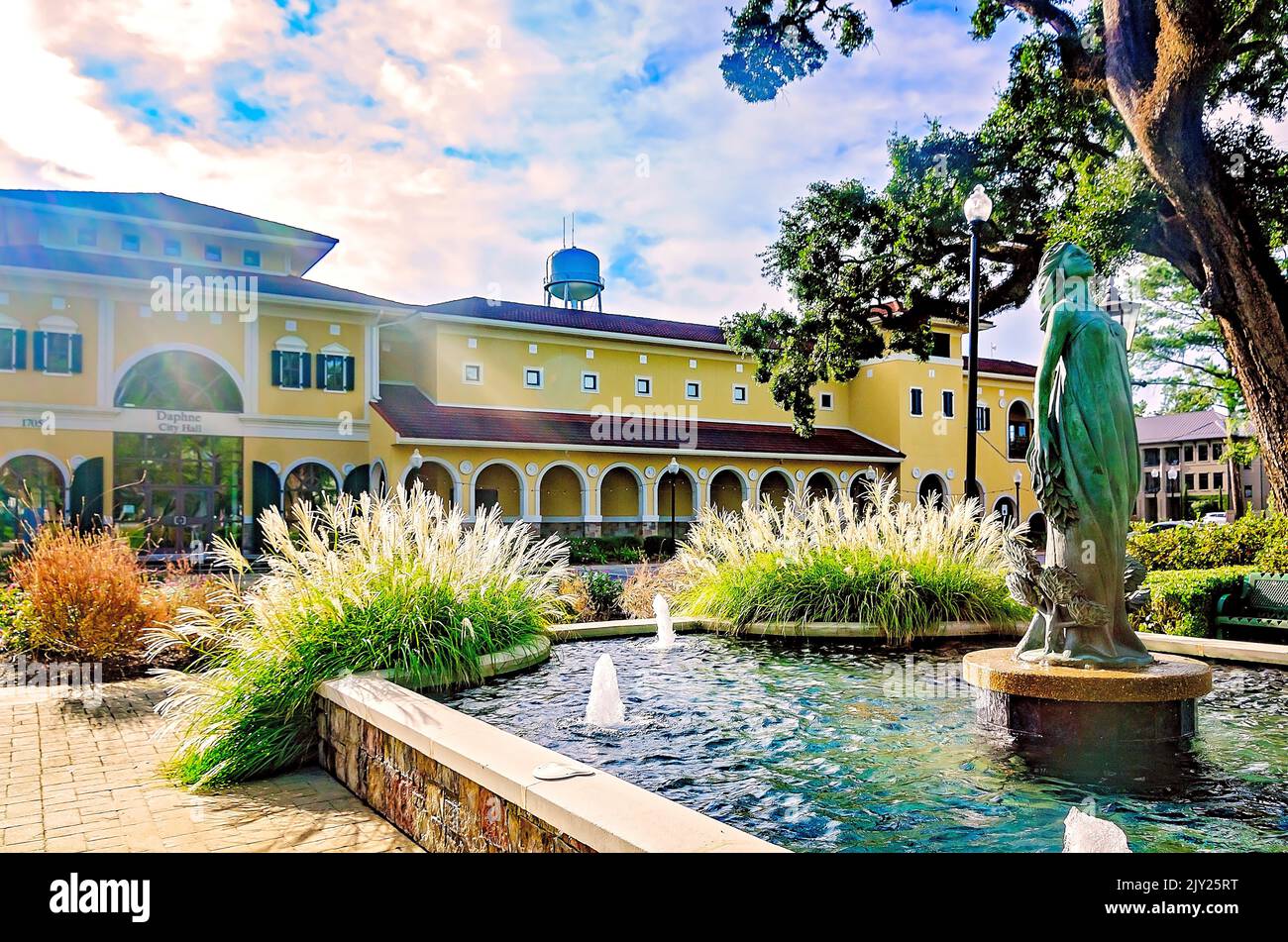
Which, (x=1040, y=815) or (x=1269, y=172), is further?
(x=1269, y=172)

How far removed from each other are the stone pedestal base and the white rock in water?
1.38m

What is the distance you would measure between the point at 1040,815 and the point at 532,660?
4.30 meters

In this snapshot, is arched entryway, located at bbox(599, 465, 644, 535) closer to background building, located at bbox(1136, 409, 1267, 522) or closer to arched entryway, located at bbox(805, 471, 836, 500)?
arched entryway, located at bbox(805, 471, 836, 500)

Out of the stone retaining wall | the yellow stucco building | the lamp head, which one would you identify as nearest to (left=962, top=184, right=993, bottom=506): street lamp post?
the lamp head

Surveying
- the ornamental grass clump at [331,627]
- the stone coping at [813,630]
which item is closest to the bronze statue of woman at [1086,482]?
the stone coping at [813,630]

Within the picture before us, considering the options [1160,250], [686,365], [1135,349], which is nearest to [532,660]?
[1160,250]

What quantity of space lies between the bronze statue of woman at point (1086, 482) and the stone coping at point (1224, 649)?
9.07ft

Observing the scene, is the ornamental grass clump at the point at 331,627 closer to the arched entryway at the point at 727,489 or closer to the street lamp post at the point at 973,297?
the street lamp post at the point at 973,297

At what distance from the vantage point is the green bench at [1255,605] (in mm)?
8203

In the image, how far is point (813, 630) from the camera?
8.56m

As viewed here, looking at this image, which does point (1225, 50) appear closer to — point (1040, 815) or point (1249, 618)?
point (1249, 618)

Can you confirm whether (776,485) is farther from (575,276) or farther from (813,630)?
(813,630)

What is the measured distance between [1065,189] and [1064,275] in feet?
40.9

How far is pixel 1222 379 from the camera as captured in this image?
31.1m
